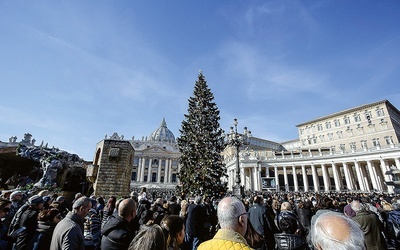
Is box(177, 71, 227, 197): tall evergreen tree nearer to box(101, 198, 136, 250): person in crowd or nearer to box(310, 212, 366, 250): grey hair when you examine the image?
box(101, 198, 136, 250): person in crowd

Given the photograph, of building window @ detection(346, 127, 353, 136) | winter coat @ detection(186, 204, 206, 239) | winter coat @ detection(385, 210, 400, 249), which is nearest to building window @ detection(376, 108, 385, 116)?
building window @ detection(346, 127, 353, 136)

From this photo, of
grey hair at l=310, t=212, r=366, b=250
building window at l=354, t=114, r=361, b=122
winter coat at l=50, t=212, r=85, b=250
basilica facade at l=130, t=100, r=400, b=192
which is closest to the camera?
grey hair at l=310, t=212, r=366, b=250

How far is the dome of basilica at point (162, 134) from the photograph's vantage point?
106 metres

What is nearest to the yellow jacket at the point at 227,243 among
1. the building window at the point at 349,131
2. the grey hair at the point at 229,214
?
the grey hair at the point at 229,214

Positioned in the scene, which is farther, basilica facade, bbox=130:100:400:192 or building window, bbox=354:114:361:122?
building window, bbox=354:114:361:122

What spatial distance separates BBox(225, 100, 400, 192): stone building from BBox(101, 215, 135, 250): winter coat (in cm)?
4371

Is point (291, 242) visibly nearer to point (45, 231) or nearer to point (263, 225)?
point (263, 225)

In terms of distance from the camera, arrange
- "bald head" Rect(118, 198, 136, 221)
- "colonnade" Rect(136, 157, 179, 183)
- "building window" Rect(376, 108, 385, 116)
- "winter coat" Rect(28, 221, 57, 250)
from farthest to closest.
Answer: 1. "colonnade" Rect(136, 157, 179, 183)
2. "building window" Rect(376, 108, 385, 116)
3. "bald head" Rect(118, 198, 136, 221)
4. "winter coat" Rect(28, 221, 57, 250)

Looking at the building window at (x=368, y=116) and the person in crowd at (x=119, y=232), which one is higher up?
the building window at (x=368, y=116)

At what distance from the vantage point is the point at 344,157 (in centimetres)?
4331

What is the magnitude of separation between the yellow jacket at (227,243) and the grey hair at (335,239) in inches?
22.1

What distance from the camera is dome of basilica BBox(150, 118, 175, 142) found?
348 ft

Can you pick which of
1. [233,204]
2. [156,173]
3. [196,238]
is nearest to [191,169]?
[196,238]

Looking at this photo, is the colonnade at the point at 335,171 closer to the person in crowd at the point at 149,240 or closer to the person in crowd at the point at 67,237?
the person in crowd at the point at 67,237
